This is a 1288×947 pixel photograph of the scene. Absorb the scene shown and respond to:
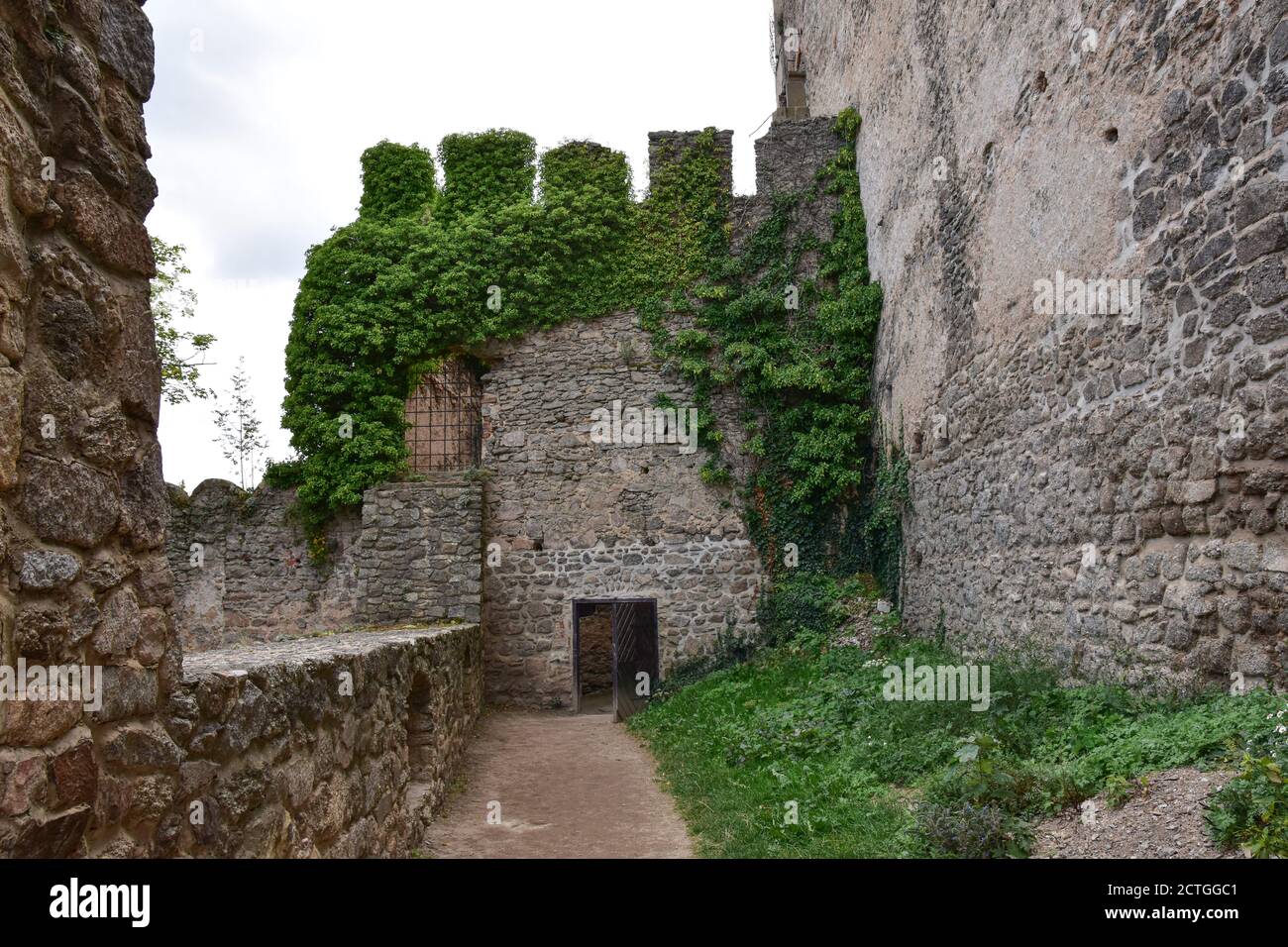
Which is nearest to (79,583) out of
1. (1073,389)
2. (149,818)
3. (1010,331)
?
(149,818)

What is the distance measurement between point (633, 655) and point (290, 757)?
33.5 ft

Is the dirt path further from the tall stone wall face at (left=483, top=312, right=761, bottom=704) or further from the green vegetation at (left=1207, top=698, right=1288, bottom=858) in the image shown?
the green vegetation at (left=1207, top=698, right=1288, bottom=858)

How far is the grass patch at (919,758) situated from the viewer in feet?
15.4

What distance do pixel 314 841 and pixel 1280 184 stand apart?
5.57m

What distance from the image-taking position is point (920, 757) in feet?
20.8

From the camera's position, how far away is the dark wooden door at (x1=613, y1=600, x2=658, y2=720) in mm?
12672

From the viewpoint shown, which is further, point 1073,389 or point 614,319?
point 614,319

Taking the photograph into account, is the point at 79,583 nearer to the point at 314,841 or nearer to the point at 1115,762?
the point at 314,841

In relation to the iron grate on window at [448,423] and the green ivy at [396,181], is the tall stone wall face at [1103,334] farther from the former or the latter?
the green ivy at [396,181]

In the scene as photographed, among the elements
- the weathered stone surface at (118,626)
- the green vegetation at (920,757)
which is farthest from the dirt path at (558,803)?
the weathered stone surface at (118,626)

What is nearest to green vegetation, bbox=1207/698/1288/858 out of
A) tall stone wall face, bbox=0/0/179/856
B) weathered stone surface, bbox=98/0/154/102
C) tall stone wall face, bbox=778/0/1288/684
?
tall stone wall face, bbox=778/0/1288/684

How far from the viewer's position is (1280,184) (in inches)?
189

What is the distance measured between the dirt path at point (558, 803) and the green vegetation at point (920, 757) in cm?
30

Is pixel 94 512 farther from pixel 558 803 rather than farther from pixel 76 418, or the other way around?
pixel 558 803
